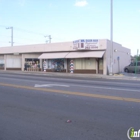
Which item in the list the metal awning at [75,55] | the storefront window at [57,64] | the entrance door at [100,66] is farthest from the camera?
the storefront window at [57,64]

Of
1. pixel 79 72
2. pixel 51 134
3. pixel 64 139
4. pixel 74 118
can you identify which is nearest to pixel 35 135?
pixel 51 134

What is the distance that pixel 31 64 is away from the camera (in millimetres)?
38062

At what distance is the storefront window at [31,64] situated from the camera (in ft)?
123

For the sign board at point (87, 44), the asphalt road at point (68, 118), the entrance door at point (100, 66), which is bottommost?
the asphalt road at point (68, 118)

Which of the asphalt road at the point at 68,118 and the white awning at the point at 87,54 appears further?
the white awning at the point at 87,54

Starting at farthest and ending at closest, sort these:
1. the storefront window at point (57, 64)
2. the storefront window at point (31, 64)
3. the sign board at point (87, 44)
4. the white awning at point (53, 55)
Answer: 1. the storefront window at point (31, 64)
2. the storefront window at point (57, 64)
3. the white awning at point (53, 55)
4. the sign board at point (87, 44)

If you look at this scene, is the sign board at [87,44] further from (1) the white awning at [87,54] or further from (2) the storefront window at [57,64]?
(2) the storefront window at [57,64]

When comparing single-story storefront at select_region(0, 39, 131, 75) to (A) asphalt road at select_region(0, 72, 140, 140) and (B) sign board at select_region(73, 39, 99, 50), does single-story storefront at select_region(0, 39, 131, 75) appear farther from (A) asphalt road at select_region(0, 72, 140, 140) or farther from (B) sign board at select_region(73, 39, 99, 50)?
(A) asphalt road at select_region(0, 72, 140, 140)

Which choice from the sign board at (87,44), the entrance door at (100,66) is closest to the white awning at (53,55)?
the sign board at (87,44)

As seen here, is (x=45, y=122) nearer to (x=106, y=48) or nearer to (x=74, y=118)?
(x=74, y=118)

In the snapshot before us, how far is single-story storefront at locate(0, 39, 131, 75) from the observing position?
93.5 ft

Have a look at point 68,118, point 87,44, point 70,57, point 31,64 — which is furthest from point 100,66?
point 68,118

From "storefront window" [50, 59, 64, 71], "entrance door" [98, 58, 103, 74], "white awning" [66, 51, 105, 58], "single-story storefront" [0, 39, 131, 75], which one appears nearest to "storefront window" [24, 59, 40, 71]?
"single-story storefront" [0, 39, 131, 75]

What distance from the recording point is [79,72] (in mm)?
31125
